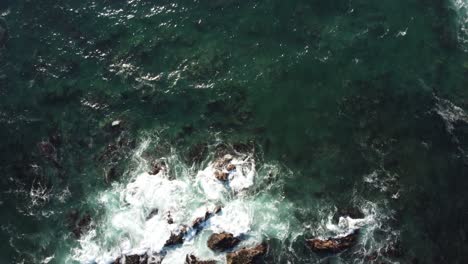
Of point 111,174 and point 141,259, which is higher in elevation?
point 111,174

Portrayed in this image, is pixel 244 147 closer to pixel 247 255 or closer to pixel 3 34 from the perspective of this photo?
pixel 247 255

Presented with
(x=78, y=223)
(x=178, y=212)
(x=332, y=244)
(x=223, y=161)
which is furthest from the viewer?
(x=223, y=161)

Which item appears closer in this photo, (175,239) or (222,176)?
(175,239)

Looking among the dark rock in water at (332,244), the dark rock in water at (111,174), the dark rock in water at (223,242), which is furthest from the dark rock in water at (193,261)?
the dark rock in water at (111,174)

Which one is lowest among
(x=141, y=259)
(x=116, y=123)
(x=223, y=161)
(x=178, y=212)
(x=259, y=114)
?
(x=141, y=259)

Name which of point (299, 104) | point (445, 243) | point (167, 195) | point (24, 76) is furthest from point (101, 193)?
point (445, 243)

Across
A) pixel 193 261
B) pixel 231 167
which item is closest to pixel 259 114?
pixel 231 167
